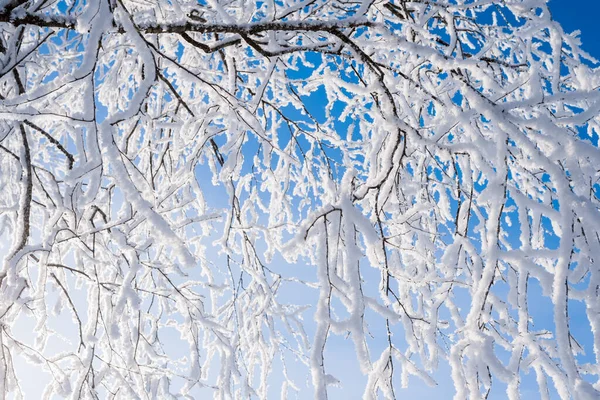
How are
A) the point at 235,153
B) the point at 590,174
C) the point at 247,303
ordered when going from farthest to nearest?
the point at 247,303 → the point at 235,153 → the point at 590,174

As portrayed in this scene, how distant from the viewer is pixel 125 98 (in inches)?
139

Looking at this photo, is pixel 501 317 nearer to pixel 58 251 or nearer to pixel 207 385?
pixel 207 385

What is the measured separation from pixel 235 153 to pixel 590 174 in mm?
1346

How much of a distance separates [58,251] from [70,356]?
2.05 ft

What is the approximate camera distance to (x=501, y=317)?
2.21 metres

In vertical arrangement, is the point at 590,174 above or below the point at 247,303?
below

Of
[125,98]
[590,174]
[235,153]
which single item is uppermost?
[125,98]

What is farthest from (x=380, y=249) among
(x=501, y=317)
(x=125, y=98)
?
(x=125, y=98)

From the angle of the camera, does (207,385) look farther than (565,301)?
Yes

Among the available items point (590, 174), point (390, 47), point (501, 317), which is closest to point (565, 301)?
point (590, 174)

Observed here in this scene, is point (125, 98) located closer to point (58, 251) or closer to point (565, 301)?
point (58, 251)

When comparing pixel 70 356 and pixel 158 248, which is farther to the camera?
pixel 158 248

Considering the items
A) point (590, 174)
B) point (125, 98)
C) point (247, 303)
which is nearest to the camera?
point (590, 174)

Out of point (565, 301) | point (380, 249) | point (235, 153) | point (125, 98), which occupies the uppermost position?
point (125, 98)
